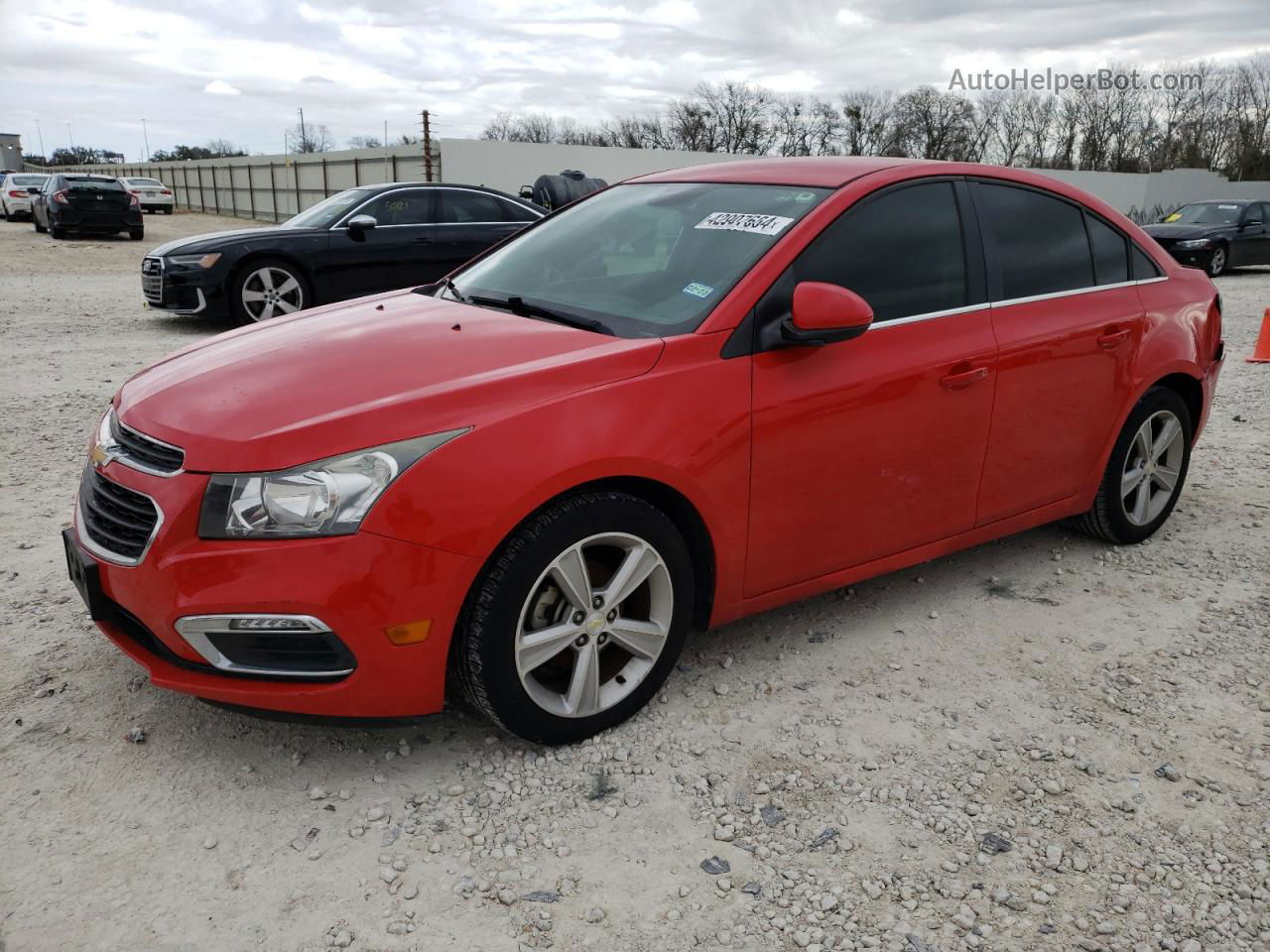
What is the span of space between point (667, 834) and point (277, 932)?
953mm

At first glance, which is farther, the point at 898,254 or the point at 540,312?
the point at 898,254

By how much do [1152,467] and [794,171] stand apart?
2228mm

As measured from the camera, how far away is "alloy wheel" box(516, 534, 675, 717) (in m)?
2.78

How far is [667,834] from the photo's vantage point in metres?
2.61

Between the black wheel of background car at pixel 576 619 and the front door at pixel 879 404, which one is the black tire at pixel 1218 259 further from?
the black wheel of background car at pixel 576 619

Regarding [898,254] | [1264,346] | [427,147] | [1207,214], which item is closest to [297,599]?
[898,254]

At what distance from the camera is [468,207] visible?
10.8 metres

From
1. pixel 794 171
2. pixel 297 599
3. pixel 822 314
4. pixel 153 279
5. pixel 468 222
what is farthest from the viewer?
pixel 468 222

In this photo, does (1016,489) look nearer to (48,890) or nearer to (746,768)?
(746,768)

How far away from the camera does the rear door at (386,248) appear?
33.0ft

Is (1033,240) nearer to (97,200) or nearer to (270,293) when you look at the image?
(270,293)

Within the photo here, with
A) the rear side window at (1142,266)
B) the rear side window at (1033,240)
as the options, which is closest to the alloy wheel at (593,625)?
the rear side window at (1033,240)

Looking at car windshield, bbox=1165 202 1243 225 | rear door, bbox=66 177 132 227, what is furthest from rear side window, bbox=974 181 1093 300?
rear door, bbox=66 177 132 227

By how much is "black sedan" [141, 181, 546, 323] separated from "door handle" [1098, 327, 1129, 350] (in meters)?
7.12
